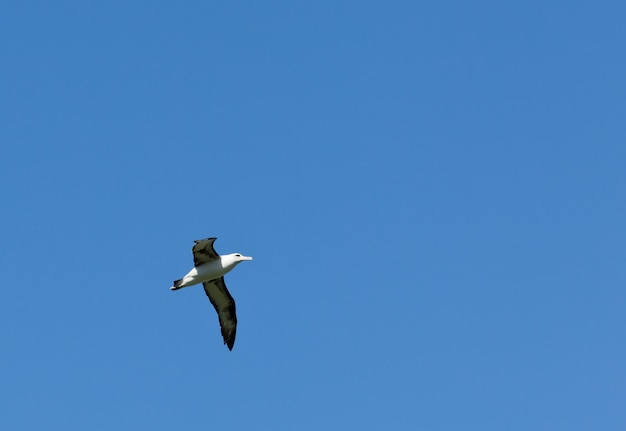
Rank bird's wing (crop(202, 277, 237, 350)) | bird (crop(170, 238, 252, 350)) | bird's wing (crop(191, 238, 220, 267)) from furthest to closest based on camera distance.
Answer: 1. bird's wing (crop(202, 277, 237, 350))
2. bird (crop(170, 238, 252, 350))
3. bird's wing (crop(191, 238, 220, 267))

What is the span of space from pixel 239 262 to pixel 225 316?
486cm

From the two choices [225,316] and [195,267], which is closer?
[195,267]

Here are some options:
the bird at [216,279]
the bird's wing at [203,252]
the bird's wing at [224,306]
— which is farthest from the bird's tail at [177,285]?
the bird's wing at [224,306]

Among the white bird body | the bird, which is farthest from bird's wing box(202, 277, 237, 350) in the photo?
the white bird body

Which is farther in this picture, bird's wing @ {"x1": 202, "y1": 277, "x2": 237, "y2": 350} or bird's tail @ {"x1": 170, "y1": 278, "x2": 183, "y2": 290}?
bird's wing @ {"x1": 202, "y1": 277, "x2": 237, "y2": 350}

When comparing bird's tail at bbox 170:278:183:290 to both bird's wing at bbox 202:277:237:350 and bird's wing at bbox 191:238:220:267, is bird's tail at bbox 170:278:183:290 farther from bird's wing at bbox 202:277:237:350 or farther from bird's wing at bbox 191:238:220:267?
bird's wing at bbox 202:277:237:350

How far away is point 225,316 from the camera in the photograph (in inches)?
2435

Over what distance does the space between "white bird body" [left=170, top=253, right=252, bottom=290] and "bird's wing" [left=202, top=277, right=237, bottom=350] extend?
6.85 feet

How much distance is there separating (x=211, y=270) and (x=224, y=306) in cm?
464

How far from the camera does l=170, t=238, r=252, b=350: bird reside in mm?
56775

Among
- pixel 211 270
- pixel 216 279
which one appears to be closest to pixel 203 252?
pixel 211 270

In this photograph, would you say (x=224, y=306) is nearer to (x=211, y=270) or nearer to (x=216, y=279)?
(x=216, y=279)

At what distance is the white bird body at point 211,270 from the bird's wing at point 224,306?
6.85 ft

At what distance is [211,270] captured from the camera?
189 ft
